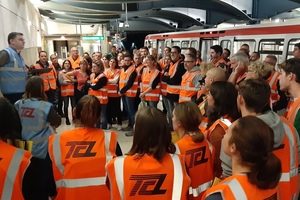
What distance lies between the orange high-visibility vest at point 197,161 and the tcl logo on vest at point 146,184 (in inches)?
14.2

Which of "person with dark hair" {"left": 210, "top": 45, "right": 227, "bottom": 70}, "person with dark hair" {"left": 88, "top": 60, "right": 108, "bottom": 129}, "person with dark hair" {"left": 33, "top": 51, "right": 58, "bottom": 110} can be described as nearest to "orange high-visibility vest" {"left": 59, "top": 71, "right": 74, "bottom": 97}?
"person with dark hair" {"left": 33, "top": 51, "right": 58, "bottom": 110}

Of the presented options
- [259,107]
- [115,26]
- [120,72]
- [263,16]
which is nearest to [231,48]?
[120,72]

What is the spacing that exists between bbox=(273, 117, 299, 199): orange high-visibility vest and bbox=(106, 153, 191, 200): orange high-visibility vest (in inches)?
32.0

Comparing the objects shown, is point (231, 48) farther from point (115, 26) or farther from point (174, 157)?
point (115, 26)

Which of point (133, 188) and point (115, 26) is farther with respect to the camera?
point (115, 26)

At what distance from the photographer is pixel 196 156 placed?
185 cm

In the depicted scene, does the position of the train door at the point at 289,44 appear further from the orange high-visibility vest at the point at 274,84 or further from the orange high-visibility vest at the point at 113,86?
the orange high-visibility vest at the point at 113,86

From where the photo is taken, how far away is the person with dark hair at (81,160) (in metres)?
1.84

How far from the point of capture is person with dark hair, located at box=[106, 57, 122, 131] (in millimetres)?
5594

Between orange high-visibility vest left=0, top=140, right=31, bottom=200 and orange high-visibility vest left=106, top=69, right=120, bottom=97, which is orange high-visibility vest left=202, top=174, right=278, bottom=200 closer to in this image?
orange high-visibility vest left=0, top=140, right=31, bottom=200

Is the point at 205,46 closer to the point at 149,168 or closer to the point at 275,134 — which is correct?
the point at 275,134

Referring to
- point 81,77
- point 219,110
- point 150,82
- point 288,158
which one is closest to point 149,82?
point 150,82

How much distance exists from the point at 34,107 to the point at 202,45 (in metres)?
6.93

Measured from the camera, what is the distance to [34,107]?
2.62 metres
